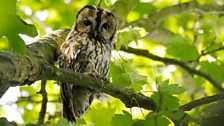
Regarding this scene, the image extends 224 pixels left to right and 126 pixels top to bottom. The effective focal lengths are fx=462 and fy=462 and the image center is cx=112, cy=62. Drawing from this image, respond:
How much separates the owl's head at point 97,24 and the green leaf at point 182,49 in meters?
0.52

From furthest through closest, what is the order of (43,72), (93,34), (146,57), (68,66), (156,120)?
(146,57) → (93,34) → (68,66) → (156,120) → (43,72)

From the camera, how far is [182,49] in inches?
156

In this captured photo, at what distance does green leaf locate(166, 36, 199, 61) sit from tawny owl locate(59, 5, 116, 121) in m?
0.54

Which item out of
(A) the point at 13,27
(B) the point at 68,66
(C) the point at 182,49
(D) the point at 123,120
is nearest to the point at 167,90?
(D) the point at 123,120

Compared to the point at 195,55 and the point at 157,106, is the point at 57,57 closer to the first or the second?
the point at 157,106

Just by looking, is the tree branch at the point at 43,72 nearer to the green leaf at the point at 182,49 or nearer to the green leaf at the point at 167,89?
the green leaf at the point at 167,89

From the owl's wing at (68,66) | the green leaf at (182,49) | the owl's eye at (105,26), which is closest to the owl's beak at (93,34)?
the owl's eye at (105,26)

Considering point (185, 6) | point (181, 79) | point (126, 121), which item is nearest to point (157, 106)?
point (126, 121)

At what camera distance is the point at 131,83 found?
8.21 feet

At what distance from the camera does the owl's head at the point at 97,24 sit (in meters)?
3.77

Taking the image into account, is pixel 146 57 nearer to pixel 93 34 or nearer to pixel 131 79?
pixel 93 34

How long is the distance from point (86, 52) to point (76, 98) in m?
0.37

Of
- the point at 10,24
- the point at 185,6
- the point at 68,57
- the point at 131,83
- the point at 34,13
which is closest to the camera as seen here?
the point at 10,24

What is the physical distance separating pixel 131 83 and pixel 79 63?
3.64 ft
